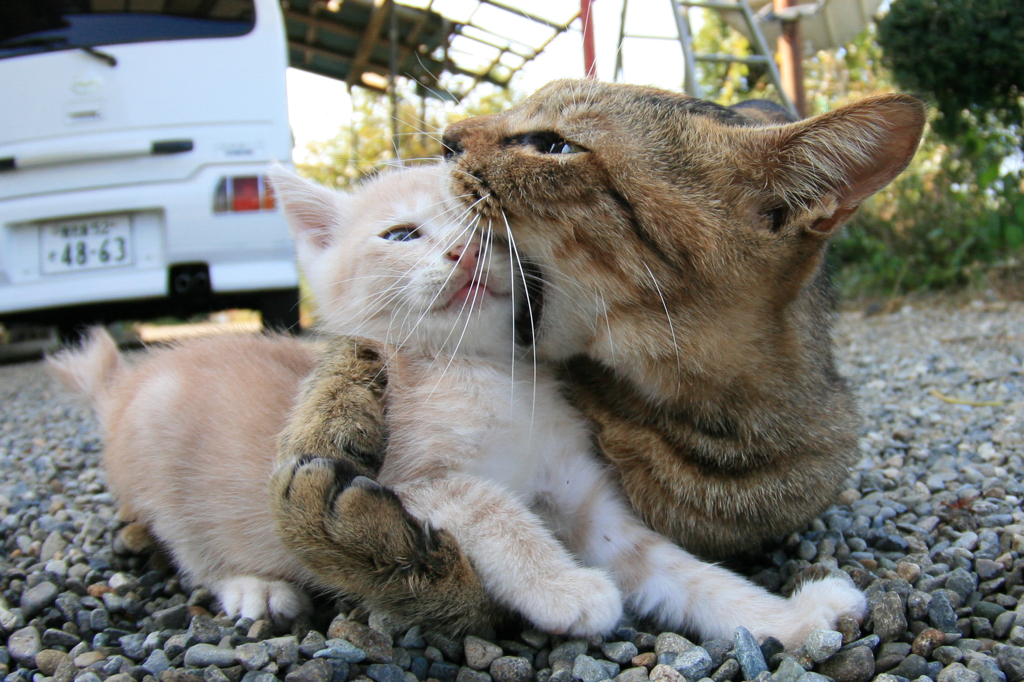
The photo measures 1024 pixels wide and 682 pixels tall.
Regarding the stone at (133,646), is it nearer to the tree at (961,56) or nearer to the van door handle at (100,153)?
the van door handle at (100,153)

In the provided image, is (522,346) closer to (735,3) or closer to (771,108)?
(771,108)

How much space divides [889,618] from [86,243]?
169 inches

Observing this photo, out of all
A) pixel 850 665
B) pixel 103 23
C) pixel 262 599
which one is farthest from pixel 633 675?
pixel 103 23

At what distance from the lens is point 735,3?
18.4 ft

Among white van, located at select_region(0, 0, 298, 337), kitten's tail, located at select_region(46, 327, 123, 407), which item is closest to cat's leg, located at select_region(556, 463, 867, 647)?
kitten's tail, located at select_region(46, 327, 123, 407)

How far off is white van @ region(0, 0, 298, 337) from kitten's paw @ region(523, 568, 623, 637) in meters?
3.39

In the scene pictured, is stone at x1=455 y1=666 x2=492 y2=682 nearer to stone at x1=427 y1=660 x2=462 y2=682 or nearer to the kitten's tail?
stone at x1=427 y1=660 x2=462 y2=682

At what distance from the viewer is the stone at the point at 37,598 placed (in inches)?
64.4

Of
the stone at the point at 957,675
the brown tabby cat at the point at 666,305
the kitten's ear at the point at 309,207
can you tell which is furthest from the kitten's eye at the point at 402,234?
the stone at the point at 957,675

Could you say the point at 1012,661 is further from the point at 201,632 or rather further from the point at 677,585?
the point at 201,632

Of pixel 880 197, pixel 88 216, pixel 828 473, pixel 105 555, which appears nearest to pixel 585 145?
pixel 828 473

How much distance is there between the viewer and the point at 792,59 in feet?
20.3

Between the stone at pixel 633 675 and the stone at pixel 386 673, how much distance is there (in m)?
0.36

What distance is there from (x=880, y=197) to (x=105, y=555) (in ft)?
23.1
